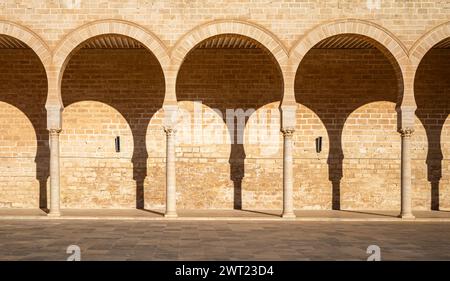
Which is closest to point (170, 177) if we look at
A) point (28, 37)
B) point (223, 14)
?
point (223, 14)

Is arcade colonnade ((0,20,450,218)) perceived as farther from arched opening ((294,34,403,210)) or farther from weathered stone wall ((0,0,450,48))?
arched opening ((294,34,403,210))

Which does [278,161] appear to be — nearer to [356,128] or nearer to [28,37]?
[356,128]

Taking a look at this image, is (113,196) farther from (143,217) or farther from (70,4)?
(70,4)

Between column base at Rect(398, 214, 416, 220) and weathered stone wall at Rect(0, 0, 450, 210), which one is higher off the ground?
weathered stone wall at Rect(0, 0, 450, 210)

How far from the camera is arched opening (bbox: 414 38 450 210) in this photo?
52.5ft

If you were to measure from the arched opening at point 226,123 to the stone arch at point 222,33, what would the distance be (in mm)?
2618

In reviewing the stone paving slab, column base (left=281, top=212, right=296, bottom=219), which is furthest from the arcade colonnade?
the stone paving slab

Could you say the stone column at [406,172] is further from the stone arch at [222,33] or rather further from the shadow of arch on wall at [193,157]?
the shadow of arch on wall at [193,157]

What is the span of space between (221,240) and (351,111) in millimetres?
7513

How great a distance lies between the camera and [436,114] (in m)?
16.1

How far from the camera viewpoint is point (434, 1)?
13445 millimetres

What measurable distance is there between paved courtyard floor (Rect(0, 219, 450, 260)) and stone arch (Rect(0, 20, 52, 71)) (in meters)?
3.91

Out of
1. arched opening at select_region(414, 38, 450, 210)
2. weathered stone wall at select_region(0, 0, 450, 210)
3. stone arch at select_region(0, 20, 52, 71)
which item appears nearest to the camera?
stone arch at select_region(0, 20, 52, 71)

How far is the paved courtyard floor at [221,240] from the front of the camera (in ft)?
28.4
